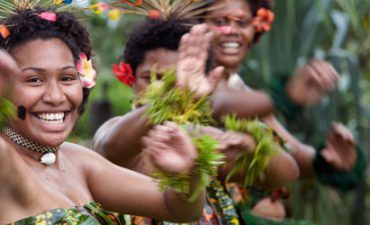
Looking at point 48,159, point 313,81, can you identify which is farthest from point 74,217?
point 313,81

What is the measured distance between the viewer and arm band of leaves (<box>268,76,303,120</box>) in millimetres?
4141

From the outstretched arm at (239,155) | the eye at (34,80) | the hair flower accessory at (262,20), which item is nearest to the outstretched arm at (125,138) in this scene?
the outstretched arm at (239,155)

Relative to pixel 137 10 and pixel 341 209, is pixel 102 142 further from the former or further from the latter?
pixel 341 209

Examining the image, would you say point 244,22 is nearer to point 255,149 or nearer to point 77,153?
point 255,149

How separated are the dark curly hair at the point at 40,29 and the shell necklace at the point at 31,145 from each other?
268mm

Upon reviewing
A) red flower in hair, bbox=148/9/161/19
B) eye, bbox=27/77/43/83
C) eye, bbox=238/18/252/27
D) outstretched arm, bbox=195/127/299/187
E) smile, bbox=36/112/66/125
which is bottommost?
outstretched arm, bbox=195/127/299/187

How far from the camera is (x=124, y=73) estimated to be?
435 cm

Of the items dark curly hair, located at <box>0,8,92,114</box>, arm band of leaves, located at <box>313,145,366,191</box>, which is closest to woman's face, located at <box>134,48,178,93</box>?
dark curly hair, located at <box>0,8,92,114</box>

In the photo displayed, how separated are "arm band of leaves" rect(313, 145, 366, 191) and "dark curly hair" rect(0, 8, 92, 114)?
6.65 feet

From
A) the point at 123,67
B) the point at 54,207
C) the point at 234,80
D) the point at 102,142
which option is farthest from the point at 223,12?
the point at 54,207

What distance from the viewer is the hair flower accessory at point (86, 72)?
10.9 feet

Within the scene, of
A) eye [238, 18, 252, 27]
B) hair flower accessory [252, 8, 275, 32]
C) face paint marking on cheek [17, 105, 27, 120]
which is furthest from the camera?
hair flower accessory [252, 8, 275, 32]

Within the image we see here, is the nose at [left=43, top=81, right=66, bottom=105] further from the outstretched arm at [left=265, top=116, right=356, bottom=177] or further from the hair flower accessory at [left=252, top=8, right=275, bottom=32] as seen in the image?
the hair flower accessory at [left=252, top=8, right=275, bottom=32]

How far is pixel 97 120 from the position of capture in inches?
418
